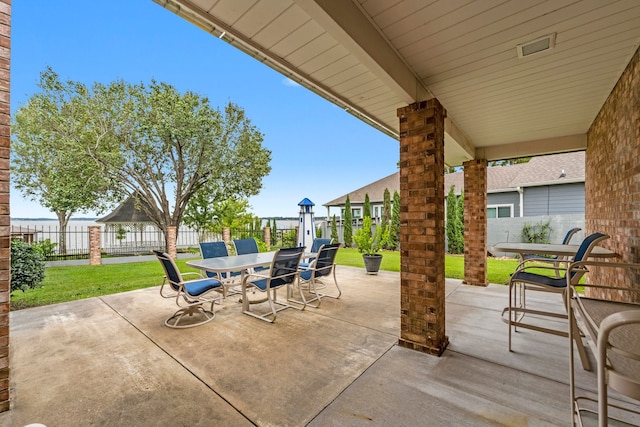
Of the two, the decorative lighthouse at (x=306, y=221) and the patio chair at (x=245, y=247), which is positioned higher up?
the decorative lighthouse at (x=306, y=221)

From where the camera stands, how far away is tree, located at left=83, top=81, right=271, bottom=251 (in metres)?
12.2

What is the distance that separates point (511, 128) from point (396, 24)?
3.57 m

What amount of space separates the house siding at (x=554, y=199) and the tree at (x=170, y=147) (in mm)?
12107

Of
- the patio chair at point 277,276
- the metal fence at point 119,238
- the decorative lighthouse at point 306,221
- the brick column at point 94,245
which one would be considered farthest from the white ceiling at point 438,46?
the brick column at point 94,245

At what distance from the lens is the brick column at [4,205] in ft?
6.27

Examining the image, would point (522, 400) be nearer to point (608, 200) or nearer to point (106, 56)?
point (608, 200)

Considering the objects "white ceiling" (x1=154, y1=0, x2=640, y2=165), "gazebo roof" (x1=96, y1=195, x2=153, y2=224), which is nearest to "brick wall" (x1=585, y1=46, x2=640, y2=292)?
"white ceiling" (x1=154, y1=0, x2=640, y2=165)

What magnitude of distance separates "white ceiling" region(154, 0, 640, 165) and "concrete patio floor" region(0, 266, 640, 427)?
2632 mm

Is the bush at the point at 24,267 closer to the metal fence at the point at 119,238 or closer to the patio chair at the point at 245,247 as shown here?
the patio chair at the point at 245,247

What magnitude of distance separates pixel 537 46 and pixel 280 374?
3635 millimetres

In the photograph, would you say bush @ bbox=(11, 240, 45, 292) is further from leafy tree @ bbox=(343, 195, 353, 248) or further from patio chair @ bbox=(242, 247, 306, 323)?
leafy tree @ bbox=(343, 195, 353, 248)

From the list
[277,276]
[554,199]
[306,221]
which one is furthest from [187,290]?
[554,199]

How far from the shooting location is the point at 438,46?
7.41 ft

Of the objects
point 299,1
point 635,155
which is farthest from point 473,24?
point 635,155
